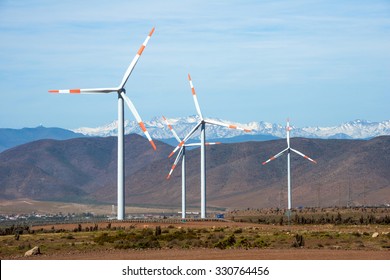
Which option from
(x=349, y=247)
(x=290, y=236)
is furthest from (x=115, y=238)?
(x=349, y=247)

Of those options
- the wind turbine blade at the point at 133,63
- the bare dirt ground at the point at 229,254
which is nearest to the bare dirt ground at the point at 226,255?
the bare dirt ground at the point at 229,254

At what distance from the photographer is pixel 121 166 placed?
9625 cm

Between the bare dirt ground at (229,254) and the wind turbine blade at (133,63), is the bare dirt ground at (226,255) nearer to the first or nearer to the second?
the bare dirt ground at (229,254)

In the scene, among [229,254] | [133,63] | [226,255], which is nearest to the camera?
[226,255]

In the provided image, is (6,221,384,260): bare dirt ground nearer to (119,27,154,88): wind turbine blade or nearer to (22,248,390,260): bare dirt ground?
(22,248,390,260): bare dirt ground

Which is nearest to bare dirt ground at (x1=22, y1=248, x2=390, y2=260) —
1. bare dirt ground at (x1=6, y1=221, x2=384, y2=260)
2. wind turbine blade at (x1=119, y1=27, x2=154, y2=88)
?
bare dirt ground at (x1=6, y1=221, x2=384, y2=260)

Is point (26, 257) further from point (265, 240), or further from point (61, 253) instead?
point (265, 240)

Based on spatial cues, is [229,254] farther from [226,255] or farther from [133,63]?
[133,63]

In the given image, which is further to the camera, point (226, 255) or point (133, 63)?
point (133, 63)

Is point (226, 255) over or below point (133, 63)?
below

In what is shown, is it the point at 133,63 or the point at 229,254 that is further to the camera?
the point at 133,63

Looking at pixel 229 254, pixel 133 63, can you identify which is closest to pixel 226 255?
pixel 229 254

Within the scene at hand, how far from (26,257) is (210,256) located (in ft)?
39.4

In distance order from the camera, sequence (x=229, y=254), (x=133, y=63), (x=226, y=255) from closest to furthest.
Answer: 1. (x=226, y=255)
2. (x=229, y=254)
3. (x=133, y=63)
